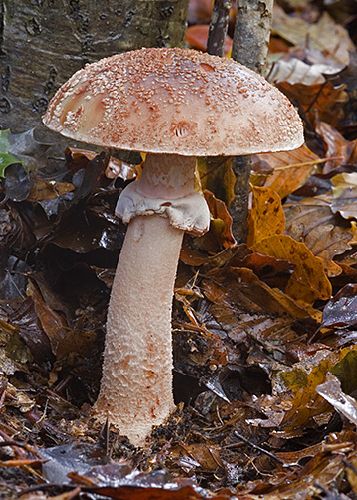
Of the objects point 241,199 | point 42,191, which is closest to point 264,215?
point 241,199

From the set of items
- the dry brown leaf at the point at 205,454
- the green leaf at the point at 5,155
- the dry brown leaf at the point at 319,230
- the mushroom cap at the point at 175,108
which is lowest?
the dry brown leaf at the point at 205,454

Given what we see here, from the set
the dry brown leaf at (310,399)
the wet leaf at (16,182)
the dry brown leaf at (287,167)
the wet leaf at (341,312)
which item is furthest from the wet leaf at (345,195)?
the wet leaf at (16,182)

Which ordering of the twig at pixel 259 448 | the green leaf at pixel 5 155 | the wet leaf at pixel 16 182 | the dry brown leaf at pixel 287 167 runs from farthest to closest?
the dry brown leaf at pixel 287 167 → the wet leaf at pixel 16 182 → the green leaf at pixel 5 155 → the twig at pixel 259 448

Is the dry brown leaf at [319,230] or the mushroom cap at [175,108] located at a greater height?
the mushroom cap at [175,108]

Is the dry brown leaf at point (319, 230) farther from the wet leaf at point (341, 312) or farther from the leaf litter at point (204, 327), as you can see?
the wet leaf at point (341, 312)

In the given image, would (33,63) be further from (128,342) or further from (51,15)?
(128,342)

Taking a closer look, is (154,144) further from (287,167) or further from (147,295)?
(287,167)

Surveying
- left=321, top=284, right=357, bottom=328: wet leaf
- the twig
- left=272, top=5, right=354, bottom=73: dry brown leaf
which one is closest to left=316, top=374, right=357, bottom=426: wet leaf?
the twig

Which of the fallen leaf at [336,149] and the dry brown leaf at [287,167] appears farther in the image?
the fallen leaf at [336,149]
